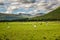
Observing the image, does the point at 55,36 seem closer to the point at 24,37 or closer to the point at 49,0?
the point at 24,37

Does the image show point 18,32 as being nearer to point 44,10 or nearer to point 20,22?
point 44,10

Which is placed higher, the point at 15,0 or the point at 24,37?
the point at 15,0

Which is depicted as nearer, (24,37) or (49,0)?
(24,37)

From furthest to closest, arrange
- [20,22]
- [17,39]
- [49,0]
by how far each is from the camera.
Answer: [20,22] < [49,0] < [17,39]

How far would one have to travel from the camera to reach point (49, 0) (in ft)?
59.1

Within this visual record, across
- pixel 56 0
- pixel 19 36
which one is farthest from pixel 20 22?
pixel 19 36

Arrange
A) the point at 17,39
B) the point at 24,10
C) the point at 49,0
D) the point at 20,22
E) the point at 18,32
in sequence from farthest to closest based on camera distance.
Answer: the point at 20,22 < the point at 49,0 < the point at 24,10 < the point at 18,32 < the point at 17,39

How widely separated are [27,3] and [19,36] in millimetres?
5318

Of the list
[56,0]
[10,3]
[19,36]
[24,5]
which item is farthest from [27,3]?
[19,36]

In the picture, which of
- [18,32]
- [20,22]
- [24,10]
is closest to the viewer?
[18,32]

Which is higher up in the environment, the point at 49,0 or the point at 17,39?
the point at 49,0

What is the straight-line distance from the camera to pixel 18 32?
46.9ft

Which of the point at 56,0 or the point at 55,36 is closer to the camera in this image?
the point at 55,36

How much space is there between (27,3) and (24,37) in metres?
5.66
